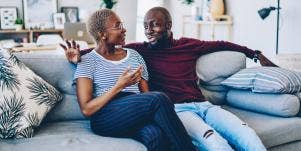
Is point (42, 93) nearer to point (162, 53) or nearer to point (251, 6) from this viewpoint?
point (162, 53)

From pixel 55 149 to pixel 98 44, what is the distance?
0.63m

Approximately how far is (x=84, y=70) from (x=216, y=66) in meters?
0.86

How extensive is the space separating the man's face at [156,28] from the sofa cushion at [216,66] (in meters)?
0.31

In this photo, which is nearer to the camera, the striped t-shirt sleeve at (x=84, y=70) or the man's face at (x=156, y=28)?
the striped t-shirt sleeve at (x=84, y=70)

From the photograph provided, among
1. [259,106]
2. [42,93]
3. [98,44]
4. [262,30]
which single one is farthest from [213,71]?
[262,30]

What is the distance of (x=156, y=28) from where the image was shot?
2.26 m

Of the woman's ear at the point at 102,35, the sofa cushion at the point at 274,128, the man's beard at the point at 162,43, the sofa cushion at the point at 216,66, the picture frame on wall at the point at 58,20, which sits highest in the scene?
the picture frame on wall at the point at 58,20

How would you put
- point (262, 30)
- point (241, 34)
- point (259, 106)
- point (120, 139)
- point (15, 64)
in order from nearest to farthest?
point (120, 139) → point (15, 64) → point (259, 106) → point (262, 30) → point (241, 34)

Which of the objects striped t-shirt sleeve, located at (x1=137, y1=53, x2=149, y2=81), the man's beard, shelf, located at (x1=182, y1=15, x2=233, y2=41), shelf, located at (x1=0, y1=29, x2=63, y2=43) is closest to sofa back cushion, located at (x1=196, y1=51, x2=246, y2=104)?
the man's beard

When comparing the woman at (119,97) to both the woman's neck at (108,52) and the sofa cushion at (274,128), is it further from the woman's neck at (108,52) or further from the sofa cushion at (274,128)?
the sofa cushion at (274,128)

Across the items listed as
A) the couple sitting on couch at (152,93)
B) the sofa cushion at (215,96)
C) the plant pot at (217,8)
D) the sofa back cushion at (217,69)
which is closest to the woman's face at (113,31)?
the couple sitting on couch at (152,93)

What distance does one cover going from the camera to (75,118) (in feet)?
7.09

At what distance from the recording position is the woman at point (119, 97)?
5.64 ft

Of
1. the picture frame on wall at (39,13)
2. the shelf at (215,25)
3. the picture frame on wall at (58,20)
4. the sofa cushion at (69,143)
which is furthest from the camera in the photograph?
the picture frame on wall at (58,20)
